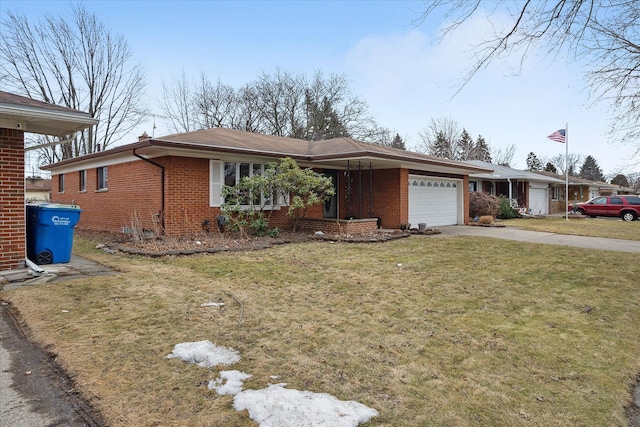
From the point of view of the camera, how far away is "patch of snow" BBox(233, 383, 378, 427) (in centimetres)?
254

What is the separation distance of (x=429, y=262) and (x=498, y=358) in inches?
194

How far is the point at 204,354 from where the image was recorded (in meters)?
3.60

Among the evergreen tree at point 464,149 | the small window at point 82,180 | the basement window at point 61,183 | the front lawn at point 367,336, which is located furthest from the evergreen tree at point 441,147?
the front lawn at point 367,336

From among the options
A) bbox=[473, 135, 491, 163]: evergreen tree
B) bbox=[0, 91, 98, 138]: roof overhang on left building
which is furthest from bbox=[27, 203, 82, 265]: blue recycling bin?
bbox=[473, 135, 491, 163]: evergreen tree

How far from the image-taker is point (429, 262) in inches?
340

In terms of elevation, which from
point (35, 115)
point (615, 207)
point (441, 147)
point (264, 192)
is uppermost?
point (441, 147)

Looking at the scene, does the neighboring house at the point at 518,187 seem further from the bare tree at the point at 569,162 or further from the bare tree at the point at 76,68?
the bare tree at the point at 569,162

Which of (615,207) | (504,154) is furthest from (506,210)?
(504,154)

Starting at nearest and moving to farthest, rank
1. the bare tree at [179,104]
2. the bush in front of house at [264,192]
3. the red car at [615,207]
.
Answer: the bush in front of house at [264,192], the red car at [615,207], the bare tree at [179,104]

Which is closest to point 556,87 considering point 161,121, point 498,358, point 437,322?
point 437,322

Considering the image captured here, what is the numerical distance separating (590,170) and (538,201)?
2476 inches

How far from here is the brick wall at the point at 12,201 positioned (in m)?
6.79

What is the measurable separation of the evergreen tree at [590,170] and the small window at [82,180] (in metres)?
85.9

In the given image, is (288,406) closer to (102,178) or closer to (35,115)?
(35,115)
